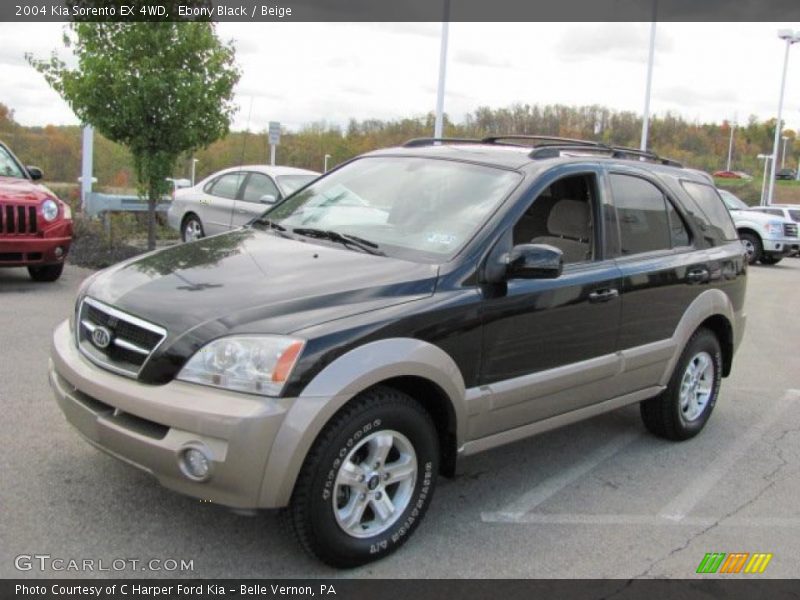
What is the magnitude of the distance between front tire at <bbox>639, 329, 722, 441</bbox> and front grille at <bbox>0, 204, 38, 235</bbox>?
22.4 ft

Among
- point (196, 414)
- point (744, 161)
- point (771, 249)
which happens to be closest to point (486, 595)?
point (196, 414)

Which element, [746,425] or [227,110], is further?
[227,110]

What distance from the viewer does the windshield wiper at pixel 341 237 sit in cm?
395

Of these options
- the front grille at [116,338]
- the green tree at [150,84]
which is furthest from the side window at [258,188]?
the front grille at [116,338]

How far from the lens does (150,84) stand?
33.3ft

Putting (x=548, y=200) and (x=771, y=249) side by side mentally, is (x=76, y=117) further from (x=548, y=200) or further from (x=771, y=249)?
(x=771, y=249)

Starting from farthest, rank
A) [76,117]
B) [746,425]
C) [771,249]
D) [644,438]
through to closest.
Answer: [771,249] < [76,117] < [746,425] < [644,438]

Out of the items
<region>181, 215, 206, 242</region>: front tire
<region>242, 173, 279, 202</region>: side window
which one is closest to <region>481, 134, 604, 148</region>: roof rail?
<region>242, 173, 279, 202</region>: side window

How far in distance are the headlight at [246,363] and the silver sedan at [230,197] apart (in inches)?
336

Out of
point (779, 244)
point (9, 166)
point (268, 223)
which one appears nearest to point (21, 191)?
point (9, 166)

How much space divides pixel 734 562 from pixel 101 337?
9.96 ft

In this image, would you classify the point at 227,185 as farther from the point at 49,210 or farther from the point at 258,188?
the point at 49,210

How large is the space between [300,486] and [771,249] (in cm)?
1991

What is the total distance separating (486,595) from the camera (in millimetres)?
3234
